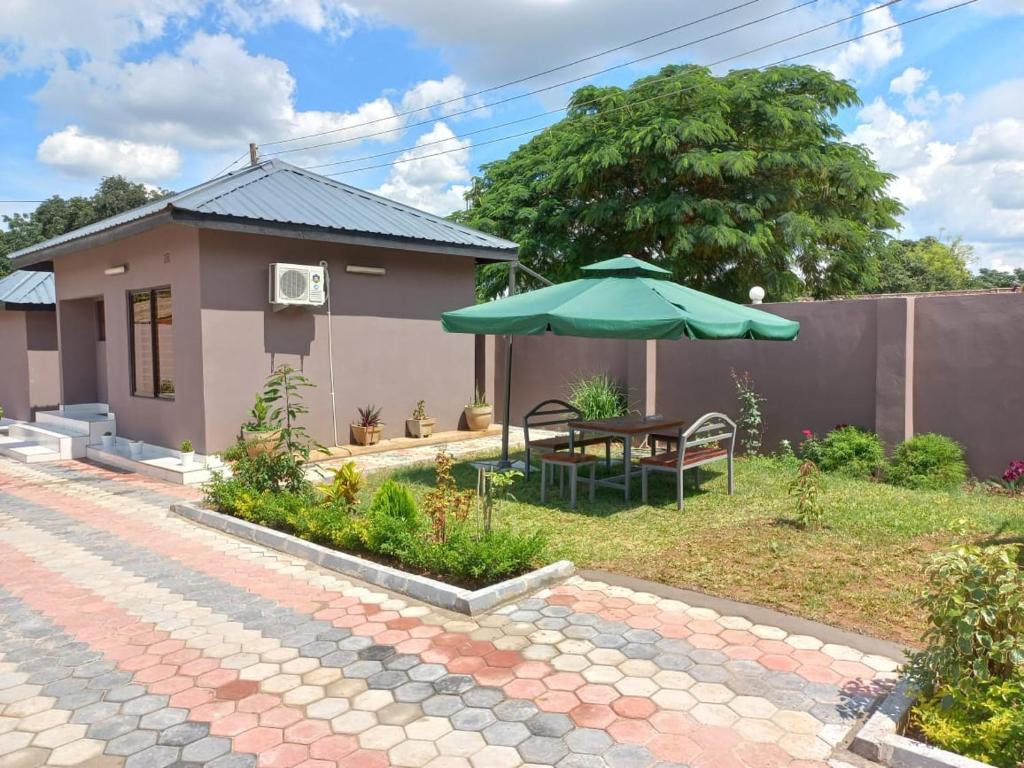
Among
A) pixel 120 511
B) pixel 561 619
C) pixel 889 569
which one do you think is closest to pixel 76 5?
pixel 120 511

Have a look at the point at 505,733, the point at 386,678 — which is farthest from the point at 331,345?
the point at 505,733

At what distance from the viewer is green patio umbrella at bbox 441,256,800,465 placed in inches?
229

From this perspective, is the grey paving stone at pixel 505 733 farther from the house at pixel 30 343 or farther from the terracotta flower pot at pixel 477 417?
the house at pixel 30 343

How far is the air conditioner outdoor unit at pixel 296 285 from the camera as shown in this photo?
930 centimetres

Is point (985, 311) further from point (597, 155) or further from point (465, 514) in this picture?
point (597, 155)

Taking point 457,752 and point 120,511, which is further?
point 120,511

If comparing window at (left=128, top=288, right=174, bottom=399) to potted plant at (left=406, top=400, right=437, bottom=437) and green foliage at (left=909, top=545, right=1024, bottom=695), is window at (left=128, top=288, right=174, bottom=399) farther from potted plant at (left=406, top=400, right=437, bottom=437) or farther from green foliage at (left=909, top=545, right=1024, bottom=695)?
green foliage at (left=909, top=545, right=1024, bottom=695)

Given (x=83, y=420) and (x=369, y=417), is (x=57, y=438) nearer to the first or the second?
(x=83, y=420)

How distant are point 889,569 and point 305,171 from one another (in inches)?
394

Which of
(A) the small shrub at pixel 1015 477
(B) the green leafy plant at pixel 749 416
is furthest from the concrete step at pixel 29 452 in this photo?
(A) the small shrub at pixel 1015 477

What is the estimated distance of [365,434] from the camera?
1041 centimetres

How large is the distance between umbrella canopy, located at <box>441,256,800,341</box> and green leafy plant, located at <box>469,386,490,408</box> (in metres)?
4.94

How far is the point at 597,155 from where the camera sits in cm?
1688

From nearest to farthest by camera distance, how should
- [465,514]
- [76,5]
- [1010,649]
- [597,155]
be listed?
[1010,649], [465,514], [76,5], [597,155]
